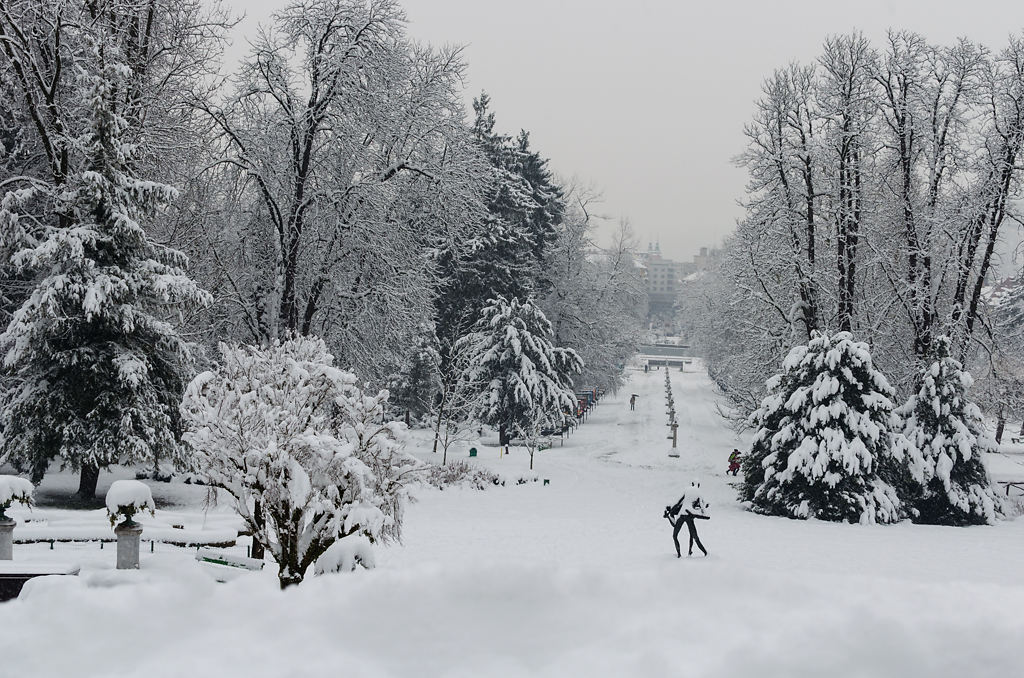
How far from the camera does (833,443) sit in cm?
1977

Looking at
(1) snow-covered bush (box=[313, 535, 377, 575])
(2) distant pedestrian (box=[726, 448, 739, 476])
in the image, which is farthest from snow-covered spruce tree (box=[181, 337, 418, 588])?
(2) distant pedestrian (box=[726, 448, 739, 476])

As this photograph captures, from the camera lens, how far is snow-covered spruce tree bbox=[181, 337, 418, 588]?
9.42 m

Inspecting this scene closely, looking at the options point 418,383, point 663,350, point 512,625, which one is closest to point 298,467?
point 512,625

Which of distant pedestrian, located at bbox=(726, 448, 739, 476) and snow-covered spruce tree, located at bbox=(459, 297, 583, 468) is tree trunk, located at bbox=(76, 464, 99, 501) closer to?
snow-covered spruce tree, located at bbox=(459, 297, 583, 468)

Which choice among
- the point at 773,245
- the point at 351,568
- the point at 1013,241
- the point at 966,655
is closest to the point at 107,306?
the point at 351,568

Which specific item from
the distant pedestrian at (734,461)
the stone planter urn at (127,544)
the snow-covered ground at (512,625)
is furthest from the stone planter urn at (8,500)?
Result: the distant pedestrian at (734,461)

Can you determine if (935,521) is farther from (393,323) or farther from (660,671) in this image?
(660,671)

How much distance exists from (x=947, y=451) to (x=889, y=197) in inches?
361

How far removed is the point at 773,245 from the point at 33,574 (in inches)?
873

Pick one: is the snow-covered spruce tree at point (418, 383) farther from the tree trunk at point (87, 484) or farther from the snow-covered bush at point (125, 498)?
the snow-covered bush at point (125, 498)

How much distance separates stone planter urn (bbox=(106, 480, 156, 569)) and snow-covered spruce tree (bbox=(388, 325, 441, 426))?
26.7 m

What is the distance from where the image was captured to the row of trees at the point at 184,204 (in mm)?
15984

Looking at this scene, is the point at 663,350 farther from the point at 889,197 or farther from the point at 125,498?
the point at 125,498

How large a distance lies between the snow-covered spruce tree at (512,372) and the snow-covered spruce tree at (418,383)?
5.45ft
